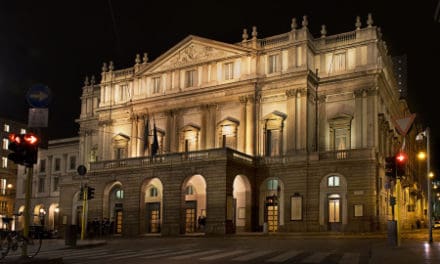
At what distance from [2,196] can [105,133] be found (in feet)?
146

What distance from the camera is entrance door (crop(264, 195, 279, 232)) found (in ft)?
171

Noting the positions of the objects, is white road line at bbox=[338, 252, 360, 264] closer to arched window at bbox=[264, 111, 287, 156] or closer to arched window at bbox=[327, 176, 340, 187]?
arched window at bbox=[327, 176, 340, 187]

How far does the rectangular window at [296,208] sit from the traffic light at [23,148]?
1412 inches

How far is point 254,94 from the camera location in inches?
2158

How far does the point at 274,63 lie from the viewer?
54938 millimetres

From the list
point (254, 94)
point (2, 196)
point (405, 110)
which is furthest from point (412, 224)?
point (2, 196)

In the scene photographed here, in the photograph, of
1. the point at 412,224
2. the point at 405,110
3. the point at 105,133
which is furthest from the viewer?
the point at 405,110

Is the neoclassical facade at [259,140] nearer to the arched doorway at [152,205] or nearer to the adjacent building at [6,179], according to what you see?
the arched doorway at [152,205]

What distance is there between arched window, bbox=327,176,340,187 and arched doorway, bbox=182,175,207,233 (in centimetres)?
1124

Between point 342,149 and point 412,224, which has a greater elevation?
point 342,149

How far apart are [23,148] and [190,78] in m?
42.7

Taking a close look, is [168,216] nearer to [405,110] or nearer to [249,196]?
[249,196]

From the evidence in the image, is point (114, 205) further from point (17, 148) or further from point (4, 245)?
point (17, 148)

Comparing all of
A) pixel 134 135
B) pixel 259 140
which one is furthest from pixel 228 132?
pixel 134 135
